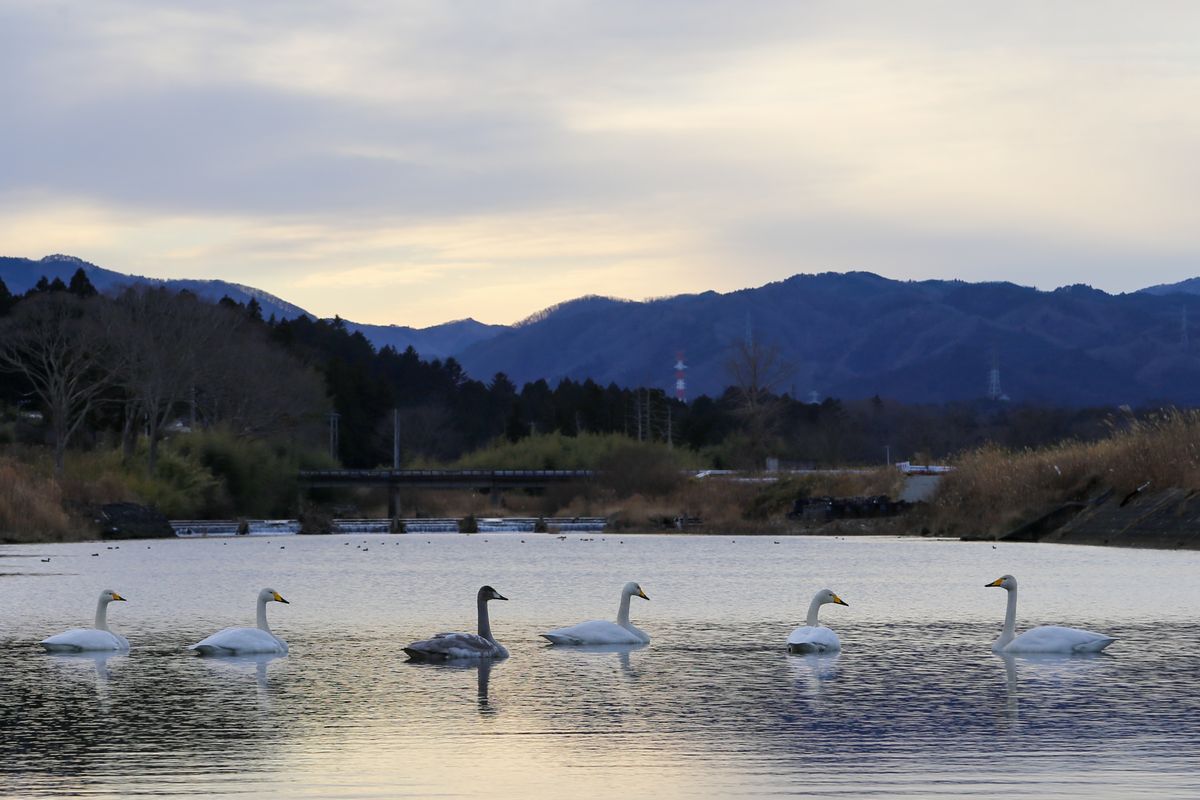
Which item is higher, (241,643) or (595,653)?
(241,643)

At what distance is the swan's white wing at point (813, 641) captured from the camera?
21641mm

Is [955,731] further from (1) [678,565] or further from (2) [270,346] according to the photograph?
(2) [270,346]

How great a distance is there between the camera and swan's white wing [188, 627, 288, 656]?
2170 cm

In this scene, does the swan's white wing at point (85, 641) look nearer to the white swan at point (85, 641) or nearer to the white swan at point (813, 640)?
the white swan at point (85, 641)

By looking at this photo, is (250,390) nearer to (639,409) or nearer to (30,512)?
(30,512)

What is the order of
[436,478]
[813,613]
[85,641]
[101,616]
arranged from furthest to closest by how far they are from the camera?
1. [436,478]
2. [813,613]
3. [101,616]
4. [85,641]

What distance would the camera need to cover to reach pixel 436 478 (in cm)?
11719

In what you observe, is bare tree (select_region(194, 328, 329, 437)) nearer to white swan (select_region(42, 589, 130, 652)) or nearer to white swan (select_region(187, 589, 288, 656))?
white swan (select_region(42, 589, 130, 652))

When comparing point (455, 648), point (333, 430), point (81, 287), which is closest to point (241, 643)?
point (455, 648)

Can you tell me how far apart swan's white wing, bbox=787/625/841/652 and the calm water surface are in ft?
0.72

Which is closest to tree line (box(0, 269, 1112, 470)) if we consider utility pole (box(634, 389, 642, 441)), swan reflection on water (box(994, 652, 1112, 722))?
utility pole (box(634, 389, 642, 441))

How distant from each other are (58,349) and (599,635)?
2883 inches

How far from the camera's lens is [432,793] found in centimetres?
1235

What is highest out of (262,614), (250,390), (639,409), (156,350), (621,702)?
(639,409)
